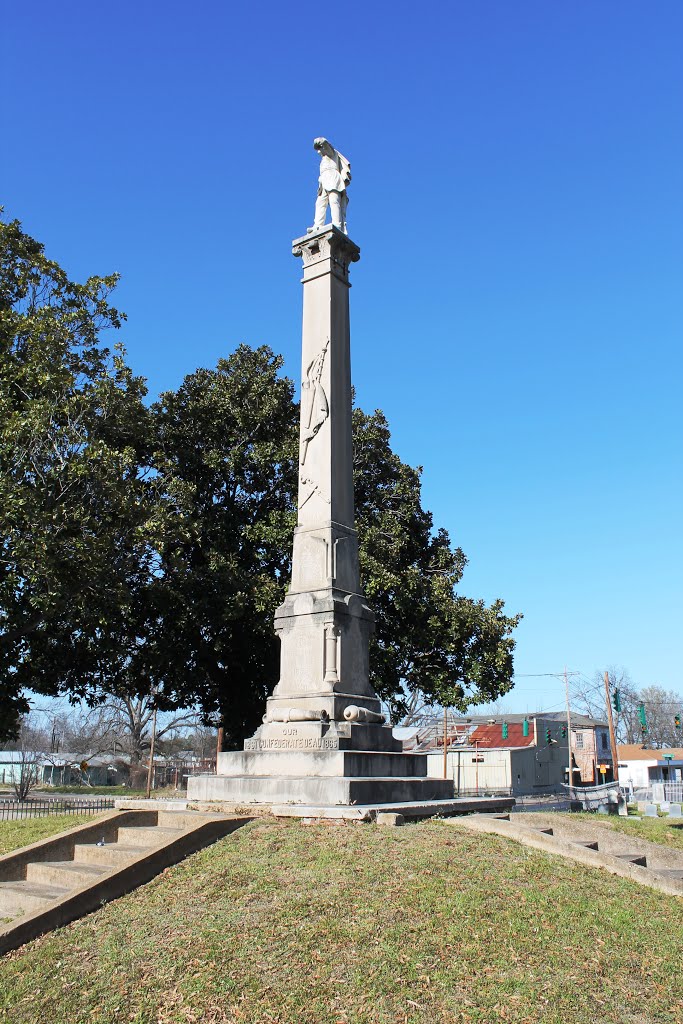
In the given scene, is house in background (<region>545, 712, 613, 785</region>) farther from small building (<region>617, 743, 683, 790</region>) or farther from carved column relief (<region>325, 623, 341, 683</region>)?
carved column relief (<region>325, 623, 341, 683</region>)

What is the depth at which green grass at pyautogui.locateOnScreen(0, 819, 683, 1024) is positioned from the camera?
559 cm

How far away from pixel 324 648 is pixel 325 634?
9.0 inches

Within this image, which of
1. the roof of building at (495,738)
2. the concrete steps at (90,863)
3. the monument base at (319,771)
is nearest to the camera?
the concrete steps at (90,863)

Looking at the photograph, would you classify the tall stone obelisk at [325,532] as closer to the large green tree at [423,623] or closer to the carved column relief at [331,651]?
the carved column relief at [331,651]

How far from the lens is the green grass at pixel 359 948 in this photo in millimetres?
5586

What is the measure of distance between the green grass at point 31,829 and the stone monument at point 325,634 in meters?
1.87

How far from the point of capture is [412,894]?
284 inches

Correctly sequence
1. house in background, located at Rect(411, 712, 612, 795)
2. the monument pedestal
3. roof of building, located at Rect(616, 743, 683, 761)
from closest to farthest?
the monument pedestal
house in background, located at Rect(411, 712, 612, 795)
roof of building, located at Rect(616, 743, 683, 761)

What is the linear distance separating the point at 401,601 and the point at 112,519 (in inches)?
322

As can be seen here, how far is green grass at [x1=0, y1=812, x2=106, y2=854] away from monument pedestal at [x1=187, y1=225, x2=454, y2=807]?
1851 mm

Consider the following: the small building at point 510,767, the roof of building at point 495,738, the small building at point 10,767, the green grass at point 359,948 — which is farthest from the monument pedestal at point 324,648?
the small building at point 10,767

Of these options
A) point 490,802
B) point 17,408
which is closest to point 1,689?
point 17,408

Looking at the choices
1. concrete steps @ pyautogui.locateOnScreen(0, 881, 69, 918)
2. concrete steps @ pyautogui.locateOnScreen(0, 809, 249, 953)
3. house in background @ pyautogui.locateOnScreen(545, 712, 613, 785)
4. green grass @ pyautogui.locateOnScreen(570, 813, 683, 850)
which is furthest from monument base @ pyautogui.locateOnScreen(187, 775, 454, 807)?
house in background @ pyautogui.locateOnScreen(545, 712, 613, 785)

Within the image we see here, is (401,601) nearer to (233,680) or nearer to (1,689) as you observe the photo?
(233,680)
